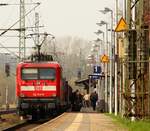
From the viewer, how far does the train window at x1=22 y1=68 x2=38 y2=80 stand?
115 ft

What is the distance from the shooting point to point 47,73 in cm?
3506

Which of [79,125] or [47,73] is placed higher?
[47,73]

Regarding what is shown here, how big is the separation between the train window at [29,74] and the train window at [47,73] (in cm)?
29

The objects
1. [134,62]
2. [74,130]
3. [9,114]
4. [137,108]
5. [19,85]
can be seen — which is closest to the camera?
[74,130]

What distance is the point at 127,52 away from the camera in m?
23.6

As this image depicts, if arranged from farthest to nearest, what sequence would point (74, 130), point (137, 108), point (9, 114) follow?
point (9, 114), point (137, 108), point (74, 130)

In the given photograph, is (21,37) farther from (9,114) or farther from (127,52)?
(127,52)

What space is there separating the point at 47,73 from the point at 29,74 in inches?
42.0

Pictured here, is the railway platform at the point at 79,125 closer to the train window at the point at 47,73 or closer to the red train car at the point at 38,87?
the red train car at the point at 38,87

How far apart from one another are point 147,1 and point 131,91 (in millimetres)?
3769

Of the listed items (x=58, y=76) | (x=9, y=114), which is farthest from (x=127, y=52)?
(x=9, y=114)

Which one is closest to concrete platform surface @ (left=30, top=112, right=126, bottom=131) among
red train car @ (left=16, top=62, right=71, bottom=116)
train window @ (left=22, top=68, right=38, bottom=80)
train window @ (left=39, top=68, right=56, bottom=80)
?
red train car @ (left=16, top=62, right=71, bottom=116)

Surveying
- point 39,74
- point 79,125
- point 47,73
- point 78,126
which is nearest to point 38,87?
point 39,74

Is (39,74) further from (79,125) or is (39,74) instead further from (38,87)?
(79,125)
